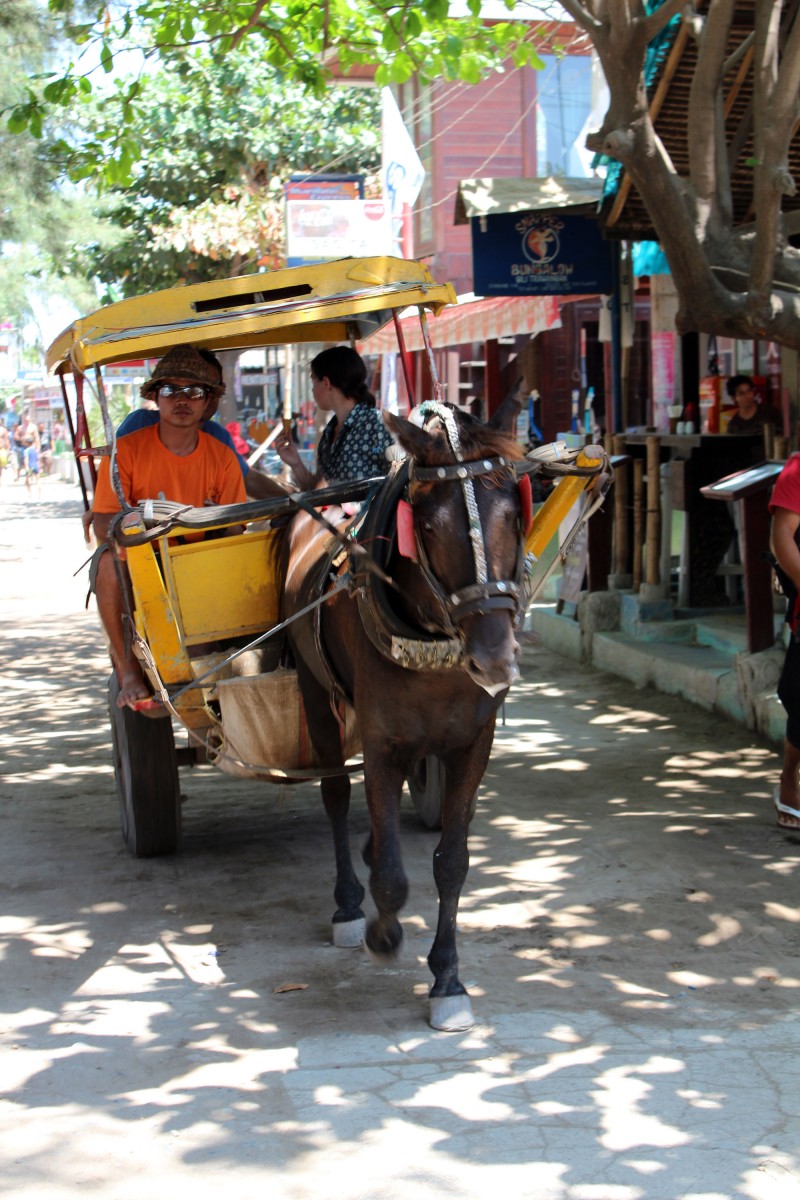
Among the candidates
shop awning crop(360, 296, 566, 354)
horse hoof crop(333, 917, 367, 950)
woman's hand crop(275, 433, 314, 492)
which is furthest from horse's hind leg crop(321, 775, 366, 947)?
shop awning crop(360, 296, 566, 354)

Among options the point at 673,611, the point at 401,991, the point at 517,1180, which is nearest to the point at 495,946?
the point at 401,991

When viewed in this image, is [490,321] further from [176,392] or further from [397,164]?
[176,392]

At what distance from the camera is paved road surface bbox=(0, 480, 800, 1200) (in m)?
3.52

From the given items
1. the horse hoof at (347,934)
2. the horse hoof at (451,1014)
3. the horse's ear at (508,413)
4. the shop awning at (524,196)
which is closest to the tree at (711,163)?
the shop awning at (524,196)

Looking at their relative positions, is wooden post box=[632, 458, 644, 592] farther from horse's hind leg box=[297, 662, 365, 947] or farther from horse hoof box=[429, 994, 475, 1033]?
horse hoof box=[429, 994, 475, 1033]

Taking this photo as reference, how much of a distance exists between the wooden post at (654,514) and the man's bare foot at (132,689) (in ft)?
18.4

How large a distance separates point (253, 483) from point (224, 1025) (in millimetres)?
2846

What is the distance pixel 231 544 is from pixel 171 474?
53cm

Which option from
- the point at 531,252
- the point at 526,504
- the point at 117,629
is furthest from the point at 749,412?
the point at 526,504

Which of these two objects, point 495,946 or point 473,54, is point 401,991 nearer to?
point 495,946

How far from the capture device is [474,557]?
3.83m

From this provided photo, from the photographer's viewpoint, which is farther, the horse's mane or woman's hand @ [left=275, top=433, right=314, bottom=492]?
woman's hand @ [left=275, top=433, right=314, bottom=492]

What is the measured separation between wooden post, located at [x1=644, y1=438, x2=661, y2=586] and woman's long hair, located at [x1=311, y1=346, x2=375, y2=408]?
4.80 metres

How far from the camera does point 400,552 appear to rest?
4.02 m
